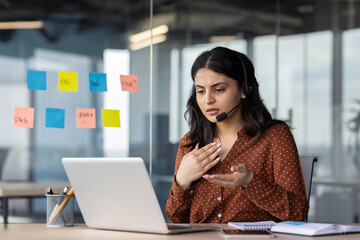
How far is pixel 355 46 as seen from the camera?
432 centimetres

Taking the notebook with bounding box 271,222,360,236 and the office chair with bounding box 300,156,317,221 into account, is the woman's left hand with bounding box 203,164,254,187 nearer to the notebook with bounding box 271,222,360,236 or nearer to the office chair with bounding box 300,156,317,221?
the notebook with bounding box 271,222,360,236

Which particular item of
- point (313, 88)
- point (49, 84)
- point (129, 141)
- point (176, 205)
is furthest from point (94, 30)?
point (176, 205)

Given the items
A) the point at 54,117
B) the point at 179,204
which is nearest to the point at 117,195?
the point at 179,204

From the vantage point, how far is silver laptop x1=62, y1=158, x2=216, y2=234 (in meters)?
1.49

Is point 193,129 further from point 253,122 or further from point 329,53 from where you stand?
point 329,53

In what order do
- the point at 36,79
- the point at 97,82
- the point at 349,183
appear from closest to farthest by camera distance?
1. the point at 36,79
2. the point at 97,82
3. the point at 349,183

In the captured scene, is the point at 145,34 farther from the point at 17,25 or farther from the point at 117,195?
the point at 117,195

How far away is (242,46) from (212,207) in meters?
2.42

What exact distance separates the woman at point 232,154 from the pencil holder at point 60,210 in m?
0.38

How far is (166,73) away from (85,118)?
0.67 m

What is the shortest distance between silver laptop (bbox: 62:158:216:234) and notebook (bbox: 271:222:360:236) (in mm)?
217

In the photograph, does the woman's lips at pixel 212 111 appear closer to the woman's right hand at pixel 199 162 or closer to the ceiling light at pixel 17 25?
the woman's right hand at pixel 199 162

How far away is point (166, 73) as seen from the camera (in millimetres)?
4078

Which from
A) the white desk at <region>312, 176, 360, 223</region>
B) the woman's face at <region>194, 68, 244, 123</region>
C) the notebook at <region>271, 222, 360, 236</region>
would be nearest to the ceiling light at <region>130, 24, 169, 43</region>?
the white desk at <region>312, 176, 360, 223</region>
